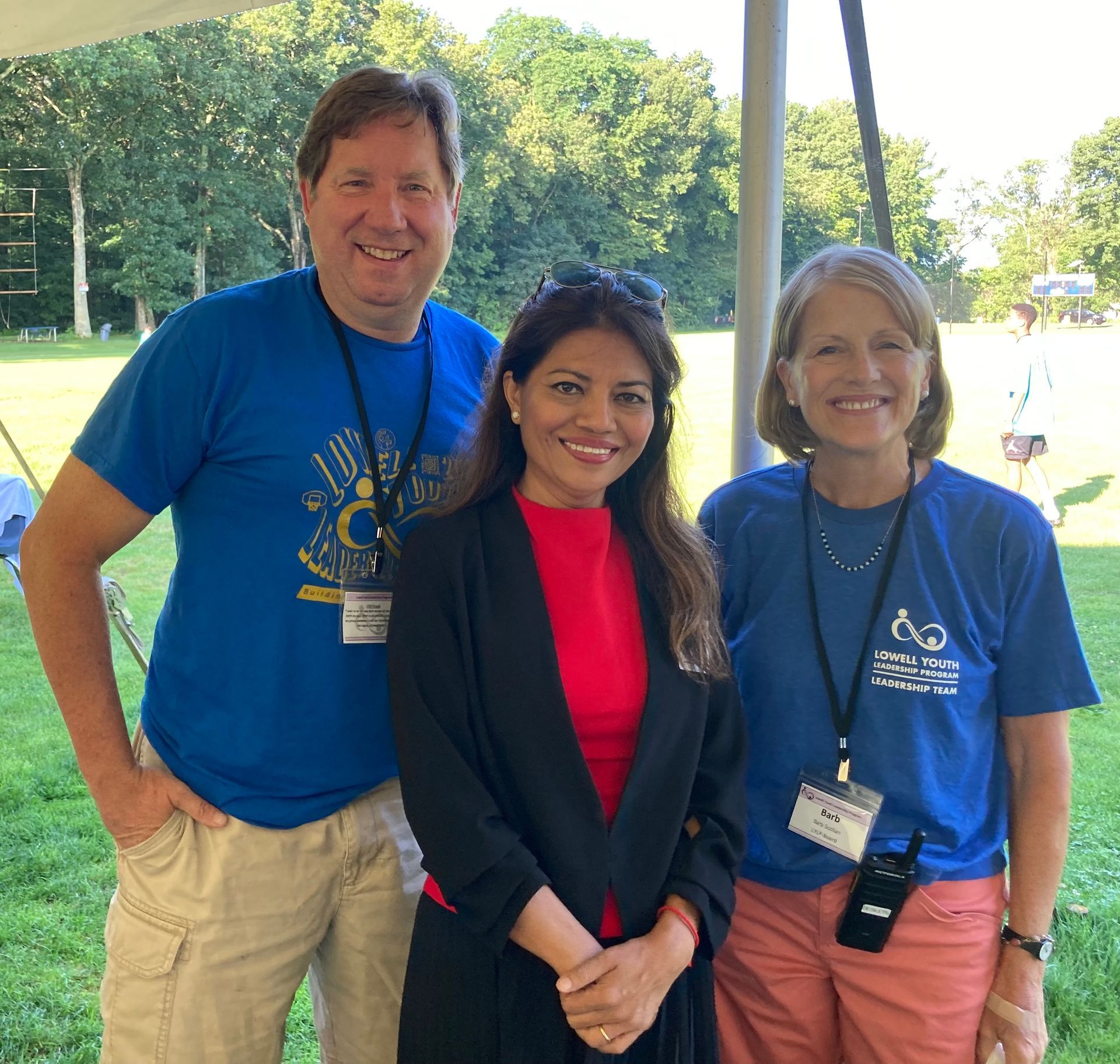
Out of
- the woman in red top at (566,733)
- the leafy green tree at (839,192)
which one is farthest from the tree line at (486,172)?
the woman in red top at (566,733)

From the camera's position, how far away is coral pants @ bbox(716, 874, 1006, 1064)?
1.55 meters

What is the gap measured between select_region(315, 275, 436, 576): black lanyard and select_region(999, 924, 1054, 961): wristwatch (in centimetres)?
126

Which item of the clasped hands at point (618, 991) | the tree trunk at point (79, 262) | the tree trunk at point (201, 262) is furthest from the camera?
the tree trunk at point (79, 262)

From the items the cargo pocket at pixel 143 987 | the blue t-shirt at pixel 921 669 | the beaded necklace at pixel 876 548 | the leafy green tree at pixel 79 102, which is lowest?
the cargo pocket at pixel 143 987

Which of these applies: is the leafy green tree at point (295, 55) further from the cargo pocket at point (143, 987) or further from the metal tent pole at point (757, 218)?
the cargo pocket at point (143, 987)

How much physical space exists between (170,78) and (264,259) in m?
6.56

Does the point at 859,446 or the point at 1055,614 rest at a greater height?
the point at 859,446

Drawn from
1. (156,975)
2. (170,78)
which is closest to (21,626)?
(156,975)

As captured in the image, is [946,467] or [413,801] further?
[946,467]

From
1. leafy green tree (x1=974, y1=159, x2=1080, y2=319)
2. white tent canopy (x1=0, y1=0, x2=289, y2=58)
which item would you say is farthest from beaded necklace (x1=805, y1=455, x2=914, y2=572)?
leafy green tree (x1=974, y1=159, x2=1080, y2=319)

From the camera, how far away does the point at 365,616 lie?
1564 millimetres

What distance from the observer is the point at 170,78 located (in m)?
15.6

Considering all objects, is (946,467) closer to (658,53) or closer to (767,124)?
(767,124)

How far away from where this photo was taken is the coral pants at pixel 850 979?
1546mm
